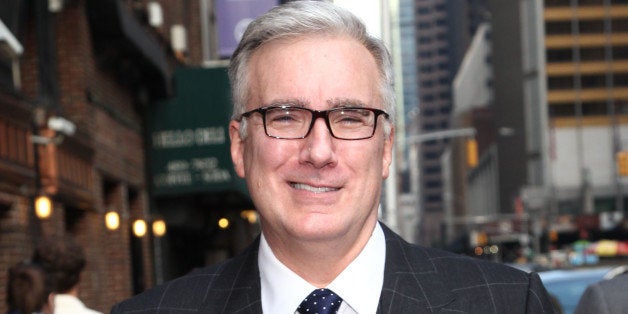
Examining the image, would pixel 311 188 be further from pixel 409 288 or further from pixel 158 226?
pixel 158 226

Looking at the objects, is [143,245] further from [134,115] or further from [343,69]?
[343,69]

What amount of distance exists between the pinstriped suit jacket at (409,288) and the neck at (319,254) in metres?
0.14

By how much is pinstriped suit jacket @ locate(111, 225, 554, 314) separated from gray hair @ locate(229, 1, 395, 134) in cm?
39

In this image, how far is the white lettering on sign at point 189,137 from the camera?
16562 millimetres

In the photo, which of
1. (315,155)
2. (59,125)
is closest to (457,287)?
(315,155)

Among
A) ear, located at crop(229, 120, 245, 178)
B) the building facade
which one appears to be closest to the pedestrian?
the building facade

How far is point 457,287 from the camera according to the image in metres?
2.84

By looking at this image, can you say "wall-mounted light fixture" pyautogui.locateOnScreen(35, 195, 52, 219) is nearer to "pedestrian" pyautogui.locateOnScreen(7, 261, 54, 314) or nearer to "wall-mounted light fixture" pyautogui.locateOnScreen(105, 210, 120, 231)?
"wall-mounted light fixture" pyautogui.locateOnScreen(105, 210, 120, 231)

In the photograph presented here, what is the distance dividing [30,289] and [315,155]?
12.2ft

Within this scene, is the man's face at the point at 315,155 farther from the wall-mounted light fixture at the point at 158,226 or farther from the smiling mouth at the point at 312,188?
the wall-mounted light fixture at the point at 158,226

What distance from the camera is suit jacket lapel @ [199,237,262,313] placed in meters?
2.92

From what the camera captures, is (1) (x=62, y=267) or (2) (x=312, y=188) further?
(1) (x=62, y=267)

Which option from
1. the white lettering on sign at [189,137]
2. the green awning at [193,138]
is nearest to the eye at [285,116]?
the green awning at [193,138]

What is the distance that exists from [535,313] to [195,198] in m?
17.5
